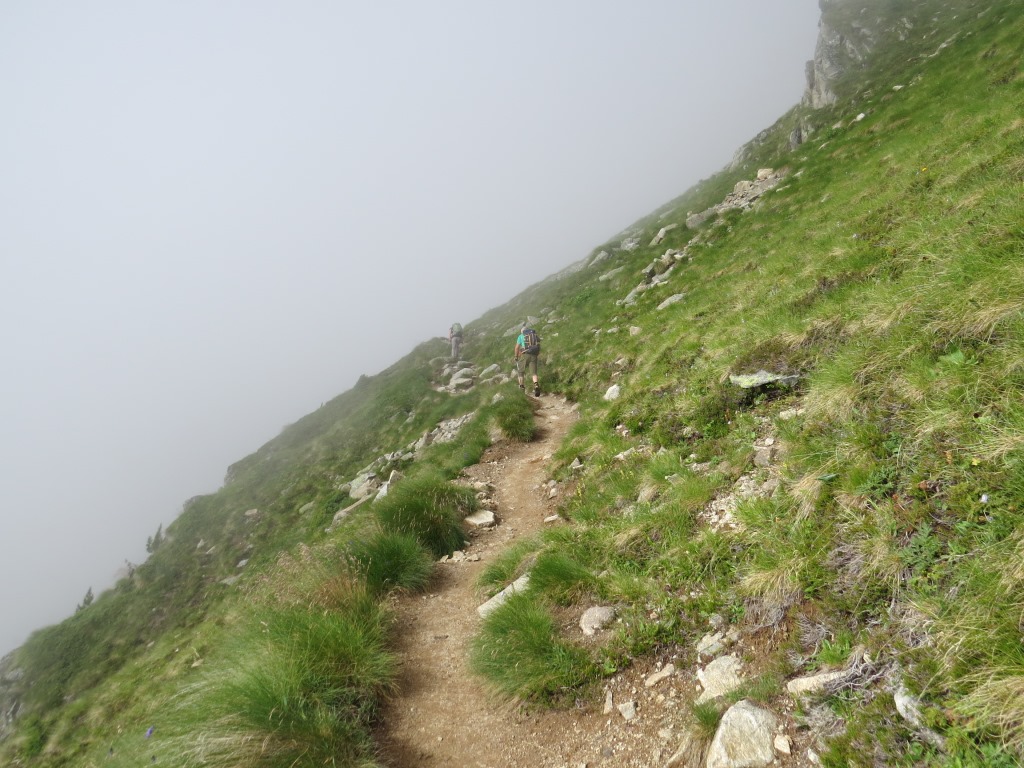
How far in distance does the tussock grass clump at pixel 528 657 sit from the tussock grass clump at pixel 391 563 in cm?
261

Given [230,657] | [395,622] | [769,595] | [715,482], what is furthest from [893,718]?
[230,657]

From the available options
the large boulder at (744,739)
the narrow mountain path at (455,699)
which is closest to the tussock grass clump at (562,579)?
the narrow mountain path at (455,699)

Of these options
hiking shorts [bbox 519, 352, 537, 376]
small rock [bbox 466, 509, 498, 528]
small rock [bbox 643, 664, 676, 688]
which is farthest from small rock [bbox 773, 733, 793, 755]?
hiking shorts [bbox 519, 352, 537, 376]

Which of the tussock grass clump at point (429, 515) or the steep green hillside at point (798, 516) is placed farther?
the tussock grass clump at point (429, 515)

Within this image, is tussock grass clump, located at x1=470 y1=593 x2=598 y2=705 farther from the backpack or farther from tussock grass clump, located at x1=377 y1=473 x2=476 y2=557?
the backpack

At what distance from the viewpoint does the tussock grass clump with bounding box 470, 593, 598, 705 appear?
4.93 metres

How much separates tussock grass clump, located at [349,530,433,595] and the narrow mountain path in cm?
28

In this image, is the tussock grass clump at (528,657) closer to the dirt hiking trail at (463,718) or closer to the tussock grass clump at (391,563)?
the dirt hiking trail at (463,718)

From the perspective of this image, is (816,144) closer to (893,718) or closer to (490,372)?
(490,372)

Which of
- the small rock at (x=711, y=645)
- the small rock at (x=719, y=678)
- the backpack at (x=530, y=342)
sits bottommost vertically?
the small rock at (x=711, y=645)

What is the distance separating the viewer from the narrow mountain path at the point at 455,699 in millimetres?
4672

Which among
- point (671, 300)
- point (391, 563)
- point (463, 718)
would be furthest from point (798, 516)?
point (671, 300)

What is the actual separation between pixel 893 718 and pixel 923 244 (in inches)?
282

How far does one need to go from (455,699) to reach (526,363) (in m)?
17.5
